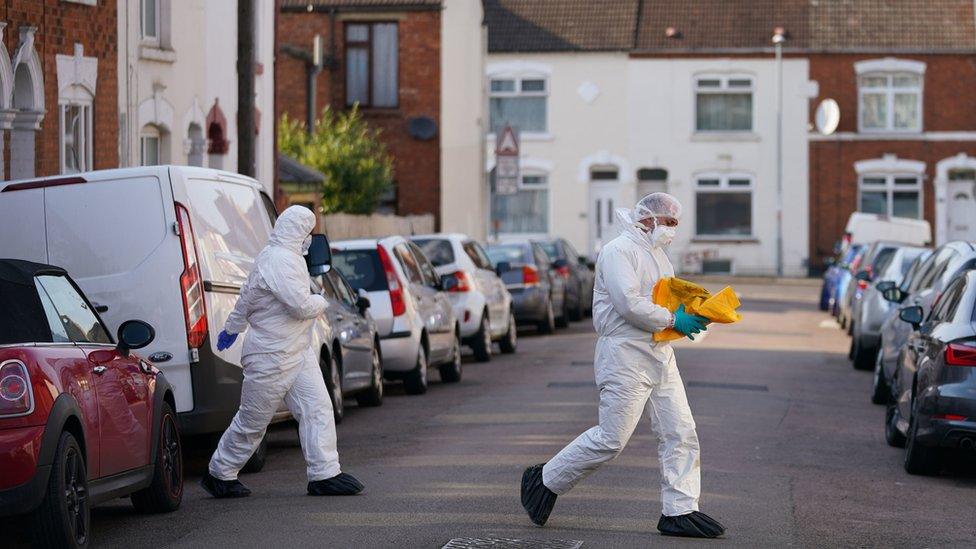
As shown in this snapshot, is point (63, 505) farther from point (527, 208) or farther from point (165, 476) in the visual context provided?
point (527, 208)

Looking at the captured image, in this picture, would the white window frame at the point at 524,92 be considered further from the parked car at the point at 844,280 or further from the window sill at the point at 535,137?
the parked car at the point at 844,280

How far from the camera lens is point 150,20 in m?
23.3

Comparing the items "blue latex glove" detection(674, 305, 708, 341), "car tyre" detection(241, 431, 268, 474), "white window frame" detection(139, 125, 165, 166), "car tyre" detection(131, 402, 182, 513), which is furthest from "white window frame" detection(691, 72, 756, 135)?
"blue latex glove" detection(674, 305, 708, 341)

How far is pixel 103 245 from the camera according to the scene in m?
11.5

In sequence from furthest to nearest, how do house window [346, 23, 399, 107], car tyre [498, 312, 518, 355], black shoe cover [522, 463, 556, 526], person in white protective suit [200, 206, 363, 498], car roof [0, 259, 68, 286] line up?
house window [346, 23, 399, 107], car tyre [498, 312, 518, 355], person in white protective suit [200, 206, 363, 498], black shoe cover [522, 463, 556, 526], car roof [0, 259, 68, 286]

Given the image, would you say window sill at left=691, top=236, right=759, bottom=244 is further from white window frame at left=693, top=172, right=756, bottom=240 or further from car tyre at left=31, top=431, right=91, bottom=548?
car tyre at left=31, top=431, right=91, bottom=548

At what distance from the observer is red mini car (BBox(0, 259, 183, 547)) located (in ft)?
26.0

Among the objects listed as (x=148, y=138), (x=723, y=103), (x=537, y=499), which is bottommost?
(x=537, y=499)

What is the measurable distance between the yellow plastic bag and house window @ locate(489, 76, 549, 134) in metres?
42.4

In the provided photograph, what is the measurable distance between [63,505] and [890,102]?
45265 millimetres

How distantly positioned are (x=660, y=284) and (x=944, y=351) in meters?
3.20

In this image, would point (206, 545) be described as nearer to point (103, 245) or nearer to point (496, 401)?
point (103, 245)

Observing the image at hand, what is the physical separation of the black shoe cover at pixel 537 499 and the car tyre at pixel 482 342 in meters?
12.5

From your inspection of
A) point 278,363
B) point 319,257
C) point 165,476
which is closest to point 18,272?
point 165,476
